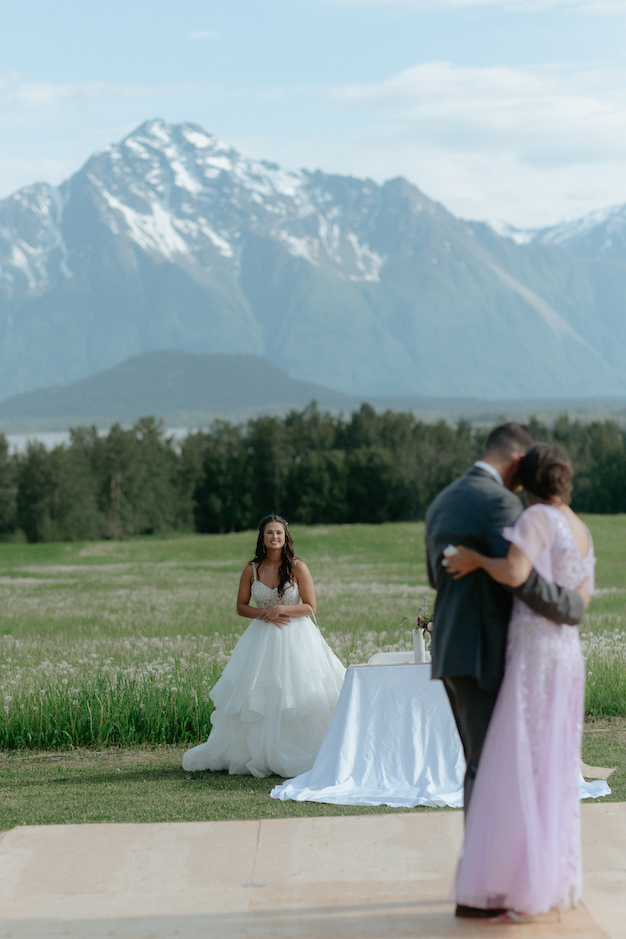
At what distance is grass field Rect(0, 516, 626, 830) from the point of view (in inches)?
375

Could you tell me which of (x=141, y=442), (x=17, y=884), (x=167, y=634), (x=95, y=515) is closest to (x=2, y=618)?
(x=167, y=634)

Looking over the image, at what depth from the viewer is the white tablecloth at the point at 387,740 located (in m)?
9.37

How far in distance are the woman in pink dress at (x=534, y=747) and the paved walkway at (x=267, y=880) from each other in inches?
12.4

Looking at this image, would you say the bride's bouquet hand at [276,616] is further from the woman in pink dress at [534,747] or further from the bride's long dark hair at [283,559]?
the woman in pink dress at [534,747]

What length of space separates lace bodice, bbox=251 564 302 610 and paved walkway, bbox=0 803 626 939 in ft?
9.17

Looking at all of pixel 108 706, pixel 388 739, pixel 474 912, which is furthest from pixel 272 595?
pixel 474 912

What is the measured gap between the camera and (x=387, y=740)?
9594mm

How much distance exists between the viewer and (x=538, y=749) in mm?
5715

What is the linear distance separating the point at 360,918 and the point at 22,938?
1.93 m

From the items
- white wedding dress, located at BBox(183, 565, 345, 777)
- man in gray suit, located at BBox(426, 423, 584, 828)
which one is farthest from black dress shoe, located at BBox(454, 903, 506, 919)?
white wedding dress, located at BBox(183, 565, 345, 777)

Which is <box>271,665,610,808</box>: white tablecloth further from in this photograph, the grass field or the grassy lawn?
the grass field

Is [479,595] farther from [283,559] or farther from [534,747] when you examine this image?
[283,559]

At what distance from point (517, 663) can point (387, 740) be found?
163 inches

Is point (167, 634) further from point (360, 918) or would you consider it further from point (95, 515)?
point (95, 515)
